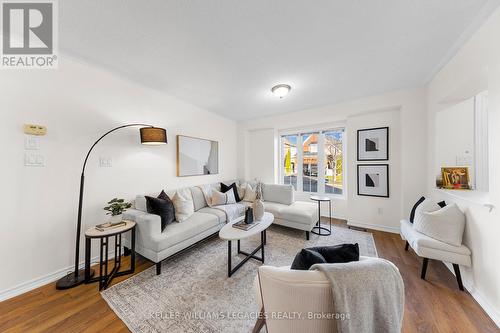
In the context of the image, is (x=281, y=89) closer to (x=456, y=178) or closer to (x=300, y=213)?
(x=300, y=213)

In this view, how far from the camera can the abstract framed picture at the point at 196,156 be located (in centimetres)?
319

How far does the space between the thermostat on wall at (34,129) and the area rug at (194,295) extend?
5.74ft

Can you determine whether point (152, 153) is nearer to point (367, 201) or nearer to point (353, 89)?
point (353, 89)

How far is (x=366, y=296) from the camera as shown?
0.73 metres

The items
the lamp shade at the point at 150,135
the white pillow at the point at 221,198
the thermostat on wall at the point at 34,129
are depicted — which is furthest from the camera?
the white pillow at the point at 221,198

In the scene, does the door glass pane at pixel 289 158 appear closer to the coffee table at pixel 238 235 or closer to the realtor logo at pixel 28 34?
the coffee table at pixel 238 235

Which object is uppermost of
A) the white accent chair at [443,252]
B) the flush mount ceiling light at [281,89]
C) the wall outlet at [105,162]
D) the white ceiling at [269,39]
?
the white ceiling at [269,39]

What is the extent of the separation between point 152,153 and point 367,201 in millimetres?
3996

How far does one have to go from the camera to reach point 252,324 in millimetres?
1337

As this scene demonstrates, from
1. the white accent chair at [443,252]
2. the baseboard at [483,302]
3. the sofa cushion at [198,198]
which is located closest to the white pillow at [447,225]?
the white accent chair at [443,252]

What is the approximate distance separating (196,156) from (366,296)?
3.31 metres

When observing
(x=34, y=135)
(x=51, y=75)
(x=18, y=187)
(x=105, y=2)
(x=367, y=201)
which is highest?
(x=105, y=2)

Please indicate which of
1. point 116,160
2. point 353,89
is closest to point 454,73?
point 353,89

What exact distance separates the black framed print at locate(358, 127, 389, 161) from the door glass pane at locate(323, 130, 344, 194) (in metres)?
0.50
